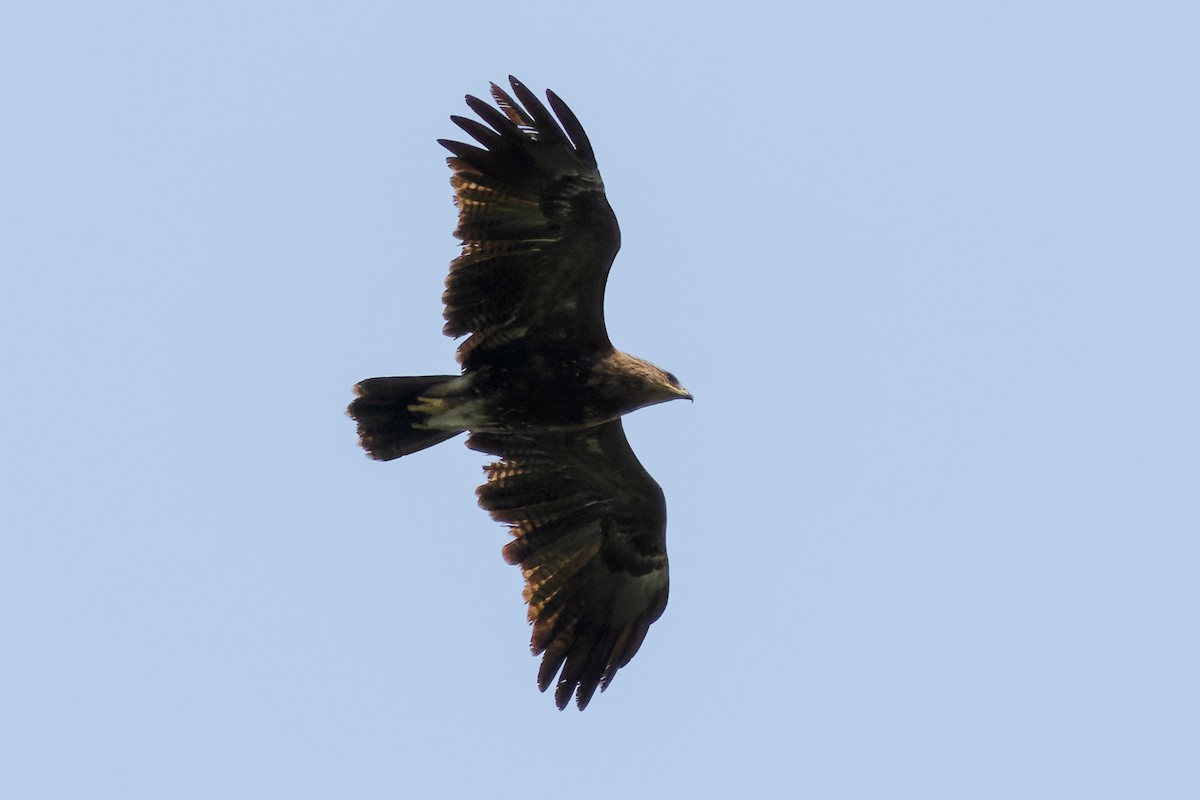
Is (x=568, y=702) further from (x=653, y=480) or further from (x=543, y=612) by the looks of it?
(x=653, y=480)

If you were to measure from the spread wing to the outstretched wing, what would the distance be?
96 cm

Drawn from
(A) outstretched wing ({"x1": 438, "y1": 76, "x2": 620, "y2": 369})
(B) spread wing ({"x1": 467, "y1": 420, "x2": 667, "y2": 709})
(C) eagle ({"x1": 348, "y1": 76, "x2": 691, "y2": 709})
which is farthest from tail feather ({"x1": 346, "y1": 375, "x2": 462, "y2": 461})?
(B) spread wing ({"x1": 467, "y1": 420, "x2": 667, "y2": 709})

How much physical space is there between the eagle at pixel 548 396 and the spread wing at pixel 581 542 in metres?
0.01

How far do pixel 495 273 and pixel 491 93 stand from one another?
4.15 feet

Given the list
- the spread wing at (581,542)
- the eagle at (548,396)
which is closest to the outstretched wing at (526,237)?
the eagle at (548,396)

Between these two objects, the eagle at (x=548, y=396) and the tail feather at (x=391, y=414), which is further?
the tail feather at (x=391, y=414)

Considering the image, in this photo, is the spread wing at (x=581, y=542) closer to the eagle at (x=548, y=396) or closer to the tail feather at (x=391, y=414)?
the eagle at (x=548, y=396)

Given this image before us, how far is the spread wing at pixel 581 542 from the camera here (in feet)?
44.2

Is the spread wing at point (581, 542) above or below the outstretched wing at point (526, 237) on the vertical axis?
below

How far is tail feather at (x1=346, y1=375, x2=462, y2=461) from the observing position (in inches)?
504

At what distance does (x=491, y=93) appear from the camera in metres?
12.2

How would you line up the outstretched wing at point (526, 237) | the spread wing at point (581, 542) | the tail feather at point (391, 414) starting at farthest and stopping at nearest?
the spread wing at point (581, 542) < the tail feather at point (391, 414) < the outstretched wing at point (526, 237)

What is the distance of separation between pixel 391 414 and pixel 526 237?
1.59 m

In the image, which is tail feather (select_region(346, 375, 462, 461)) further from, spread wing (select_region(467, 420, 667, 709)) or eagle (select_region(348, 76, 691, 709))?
spread wing (select_region(467, 420, 667, 709))
